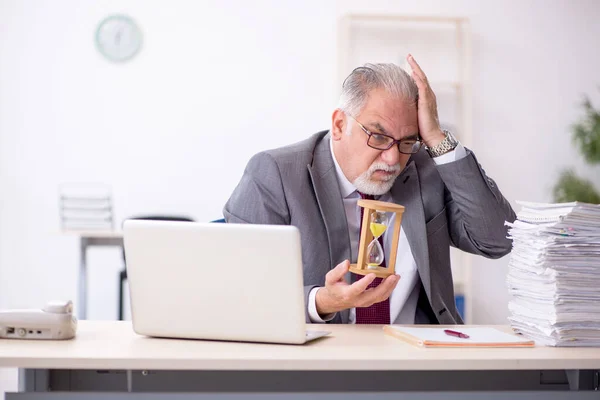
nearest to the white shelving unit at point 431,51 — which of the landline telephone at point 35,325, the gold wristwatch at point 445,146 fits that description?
the gold wristwatch at point 445,146

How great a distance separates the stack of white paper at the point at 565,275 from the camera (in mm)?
1598

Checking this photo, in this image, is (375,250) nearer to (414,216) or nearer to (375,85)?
(414,216)

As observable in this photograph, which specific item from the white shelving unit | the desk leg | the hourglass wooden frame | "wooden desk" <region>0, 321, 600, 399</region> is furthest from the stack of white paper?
the white shelving unit

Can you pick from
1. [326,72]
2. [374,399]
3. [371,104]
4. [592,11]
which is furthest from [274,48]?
[374,399]

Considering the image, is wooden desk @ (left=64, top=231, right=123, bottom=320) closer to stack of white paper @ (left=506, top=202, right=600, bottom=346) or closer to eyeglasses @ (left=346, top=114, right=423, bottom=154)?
eyeglasses @ (left=346, top=114, right=423, bottom=154)

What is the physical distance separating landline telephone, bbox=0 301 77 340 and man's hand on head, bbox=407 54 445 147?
42.2 inches

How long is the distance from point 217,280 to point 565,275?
0.73 m

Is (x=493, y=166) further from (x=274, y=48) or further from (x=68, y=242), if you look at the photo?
(x=68, y=242)

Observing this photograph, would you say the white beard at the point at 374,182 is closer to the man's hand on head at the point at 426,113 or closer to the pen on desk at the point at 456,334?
the man's hand on head at the point at 426,113

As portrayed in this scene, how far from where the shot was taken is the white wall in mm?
5043

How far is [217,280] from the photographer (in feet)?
4.72

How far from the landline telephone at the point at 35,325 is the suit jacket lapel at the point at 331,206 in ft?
2.51

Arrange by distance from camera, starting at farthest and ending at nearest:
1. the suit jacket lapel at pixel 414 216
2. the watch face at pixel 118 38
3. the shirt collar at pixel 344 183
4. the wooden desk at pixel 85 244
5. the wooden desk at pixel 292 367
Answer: the watch face at pixel 118 38, the wooden desk at pixel 85 244, the shirt collar at pixel 344 183, the suit jacket lapel at pixel 414 216, the wooden desk at pixel 292 367

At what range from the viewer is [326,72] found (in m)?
5.25
